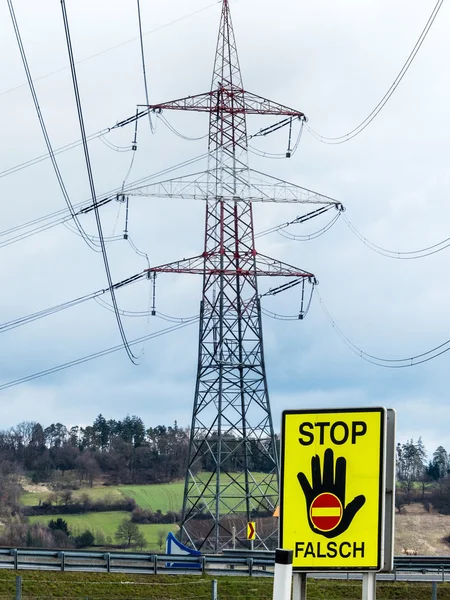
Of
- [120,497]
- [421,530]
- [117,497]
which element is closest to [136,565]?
[421,530]

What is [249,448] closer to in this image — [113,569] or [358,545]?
[113,569]

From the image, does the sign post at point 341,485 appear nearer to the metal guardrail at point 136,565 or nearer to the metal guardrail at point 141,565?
the metal guardrail at point 141,565

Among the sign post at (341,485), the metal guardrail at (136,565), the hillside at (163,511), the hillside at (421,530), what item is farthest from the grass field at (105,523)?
the sign post at (341,485)

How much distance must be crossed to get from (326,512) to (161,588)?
107ft

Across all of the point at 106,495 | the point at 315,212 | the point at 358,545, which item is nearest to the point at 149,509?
the point at 106,495

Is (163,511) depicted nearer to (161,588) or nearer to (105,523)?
(105,523)

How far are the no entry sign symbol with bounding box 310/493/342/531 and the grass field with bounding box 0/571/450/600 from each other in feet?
93.6

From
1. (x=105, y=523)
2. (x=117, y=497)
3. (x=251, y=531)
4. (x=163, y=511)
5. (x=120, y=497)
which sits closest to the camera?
(x=251, y=531)

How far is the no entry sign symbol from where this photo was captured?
7.78 m

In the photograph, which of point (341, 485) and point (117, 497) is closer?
point (341, 485)

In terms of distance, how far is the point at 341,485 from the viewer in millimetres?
7777

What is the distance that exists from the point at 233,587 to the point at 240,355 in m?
16.1

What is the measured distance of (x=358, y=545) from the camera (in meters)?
7.80

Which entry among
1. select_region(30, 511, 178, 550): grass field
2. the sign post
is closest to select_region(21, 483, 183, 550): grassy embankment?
select_region(30, 511, 178, 550): grass field
